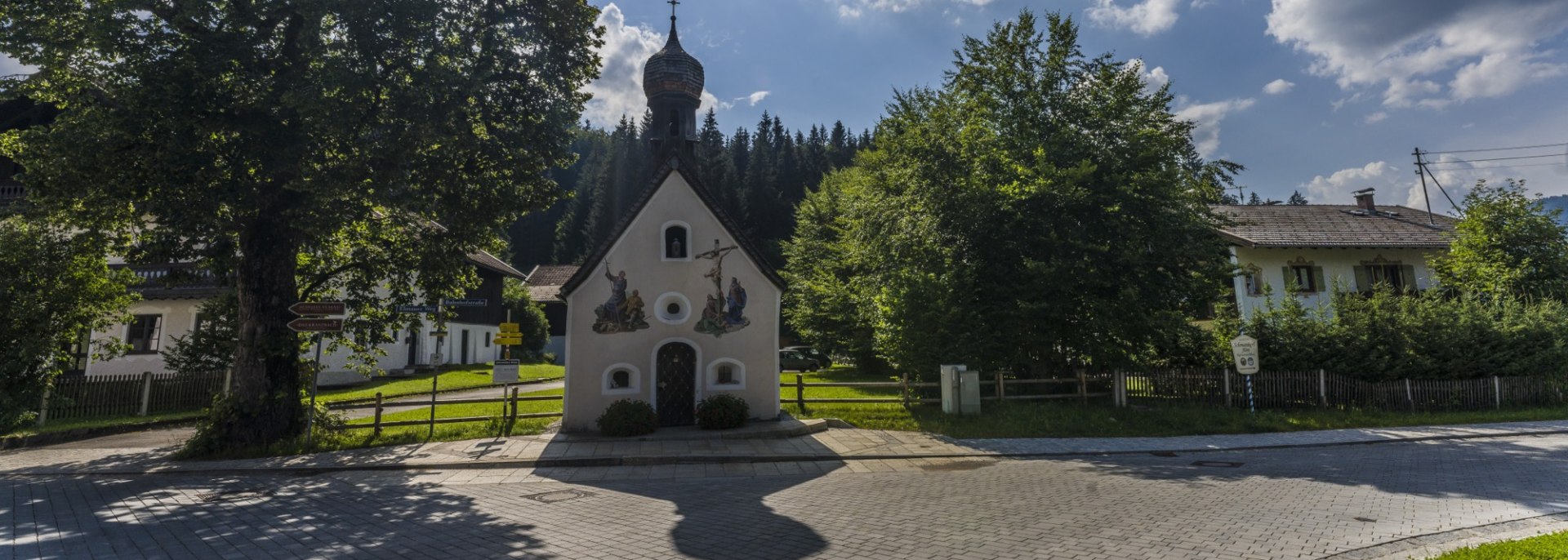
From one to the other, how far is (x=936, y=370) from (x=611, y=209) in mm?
58029

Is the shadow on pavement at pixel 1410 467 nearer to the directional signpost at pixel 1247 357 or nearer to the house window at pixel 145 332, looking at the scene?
the directional signpost at pixel 1247 357

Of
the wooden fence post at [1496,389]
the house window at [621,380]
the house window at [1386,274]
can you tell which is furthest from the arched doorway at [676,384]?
the house window at [1386,274]

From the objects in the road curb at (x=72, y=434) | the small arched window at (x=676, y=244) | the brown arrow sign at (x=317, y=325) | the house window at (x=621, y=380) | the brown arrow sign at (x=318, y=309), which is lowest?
the road curb at (x=72, y=434)

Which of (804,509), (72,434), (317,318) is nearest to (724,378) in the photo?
(804,509)

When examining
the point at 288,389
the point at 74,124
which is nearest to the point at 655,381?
the point at 288,389

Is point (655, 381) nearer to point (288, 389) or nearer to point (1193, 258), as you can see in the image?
point (288, 389)

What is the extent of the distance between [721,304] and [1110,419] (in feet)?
33.2

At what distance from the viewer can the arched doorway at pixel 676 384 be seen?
16.4 meters

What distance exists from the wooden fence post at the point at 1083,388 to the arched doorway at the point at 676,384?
1086cm

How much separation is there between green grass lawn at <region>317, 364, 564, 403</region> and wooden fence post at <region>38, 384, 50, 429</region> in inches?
225

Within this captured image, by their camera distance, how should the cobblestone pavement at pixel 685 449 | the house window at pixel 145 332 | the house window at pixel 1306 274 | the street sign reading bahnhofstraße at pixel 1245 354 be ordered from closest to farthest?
the cobblestone pavement at pixel 685 449 < the street sign reading bahnhofstraße at pixel 1245 354 < the house window at pixel 145 332 < the house window at pixel 1306 274

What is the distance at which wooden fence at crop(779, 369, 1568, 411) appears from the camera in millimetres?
19266

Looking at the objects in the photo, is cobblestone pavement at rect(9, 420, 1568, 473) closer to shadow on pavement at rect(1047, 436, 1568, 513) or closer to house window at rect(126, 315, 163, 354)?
shadow on pavement at rect(1047, 436, 1568, 513)

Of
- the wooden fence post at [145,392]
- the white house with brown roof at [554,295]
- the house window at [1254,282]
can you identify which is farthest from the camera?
the white house with brown roof at [554,295]
